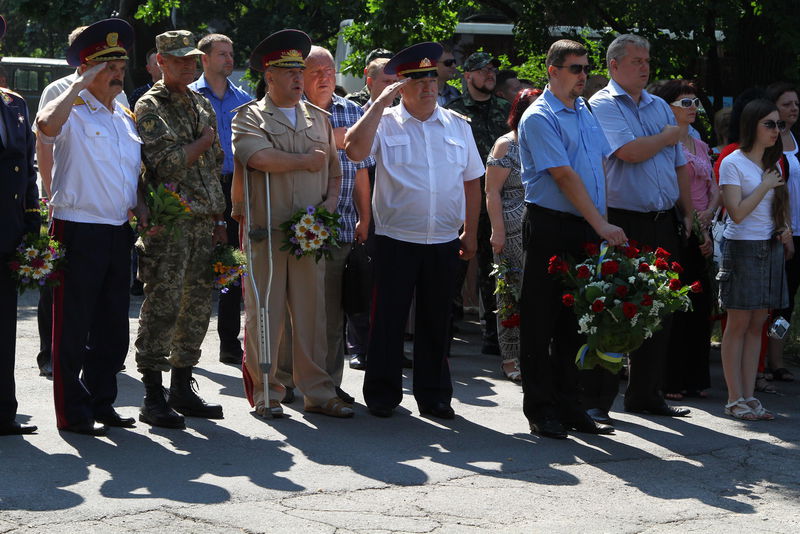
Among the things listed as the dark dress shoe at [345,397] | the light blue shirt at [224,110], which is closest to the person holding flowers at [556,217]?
the dark dress shoe at [345,397]

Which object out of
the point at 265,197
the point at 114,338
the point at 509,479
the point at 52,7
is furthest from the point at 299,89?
the point at 52,7

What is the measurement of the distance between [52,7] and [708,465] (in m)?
14.9

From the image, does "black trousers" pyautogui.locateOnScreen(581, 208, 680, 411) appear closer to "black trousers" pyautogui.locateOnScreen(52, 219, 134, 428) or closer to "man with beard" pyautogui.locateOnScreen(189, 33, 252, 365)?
"black trousers" pyautogui.locateOnScreen(52, 219, 134, 428)

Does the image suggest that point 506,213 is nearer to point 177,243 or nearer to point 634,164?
point 634,164

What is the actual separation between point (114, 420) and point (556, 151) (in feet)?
9.21

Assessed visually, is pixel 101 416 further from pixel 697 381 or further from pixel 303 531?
pixel 697 381

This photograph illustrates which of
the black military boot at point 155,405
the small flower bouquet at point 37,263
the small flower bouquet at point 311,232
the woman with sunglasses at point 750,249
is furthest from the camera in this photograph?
the woman with sunglasses at point 750,249

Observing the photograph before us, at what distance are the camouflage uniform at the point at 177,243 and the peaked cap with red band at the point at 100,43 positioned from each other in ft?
1.47

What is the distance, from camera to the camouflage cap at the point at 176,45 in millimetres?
7039

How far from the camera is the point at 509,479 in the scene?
6137mm

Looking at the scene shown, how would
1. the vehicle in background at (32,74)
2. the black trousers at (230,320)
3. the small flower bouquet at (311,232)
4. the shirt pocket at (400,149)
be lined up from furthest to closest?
the vehicle in background at (32,74)
the black trousers at (230,320)
the shirt pocket at (400,149)
the small flower bouquet at (311,232)

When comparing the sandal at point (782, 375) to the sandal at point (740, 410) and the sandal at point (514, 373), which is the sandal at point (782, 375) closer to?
the sandal at point (740, 410)

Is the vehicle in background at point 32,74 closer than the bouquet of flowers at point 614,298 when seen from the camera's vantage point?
No

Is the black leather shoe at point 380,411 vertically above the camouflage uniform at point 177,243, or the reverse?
the camouflage uniform at point 177,243
